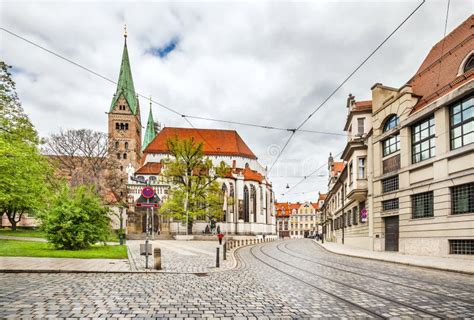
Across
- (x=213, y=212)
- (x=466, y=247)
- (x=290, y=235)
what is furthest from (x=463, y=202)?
(x=290, y=235)

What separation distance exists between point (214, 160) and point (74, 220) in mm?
50329

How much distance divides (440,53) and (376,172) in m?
8.59

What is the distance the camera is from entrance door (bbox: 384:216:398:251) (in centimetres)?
2395

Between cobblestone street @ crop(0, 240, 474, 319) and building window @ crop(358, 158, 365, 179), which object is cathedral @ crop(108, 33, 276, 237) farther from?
cobblestone street @ crop(0, 240, 474, 319)

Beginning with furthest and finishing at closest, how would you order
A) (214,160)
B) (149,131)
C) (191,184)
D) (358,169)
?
1. (149,131)
2. (214,160)
3. (191,184)
4. (358,169)

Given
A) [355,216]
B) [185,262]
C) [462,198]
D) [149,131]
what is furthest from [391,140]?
[149,131]

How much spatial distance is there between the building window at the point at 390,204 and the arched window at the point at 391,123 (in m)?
4.88

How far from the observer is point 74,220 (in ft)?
60.6

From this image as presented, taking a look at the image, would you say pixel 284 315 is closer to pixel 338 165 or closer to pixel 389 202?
pixel 389 202

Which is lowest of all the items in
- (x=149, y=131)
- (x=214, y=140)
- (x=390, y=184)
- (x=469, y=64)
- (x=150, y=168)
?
(x=390, y=184)

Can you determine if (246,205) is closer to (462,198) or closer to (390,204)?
(390,204)

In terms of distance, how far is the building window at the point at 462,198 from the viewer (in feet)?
56.3

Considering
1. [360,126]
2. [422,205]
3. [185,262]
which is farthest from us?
[360,126]

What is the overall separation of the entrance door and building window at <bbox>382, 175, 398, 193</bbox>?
6.11 feet
